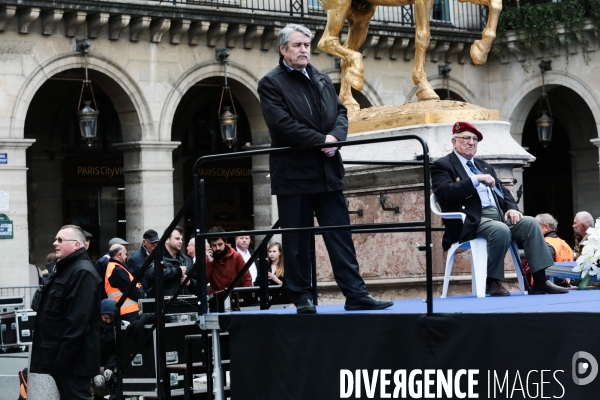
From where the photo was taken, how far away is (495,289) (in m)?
8.55

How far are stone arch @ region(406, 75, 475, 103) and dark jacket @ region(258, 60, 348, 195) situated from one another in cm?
1959

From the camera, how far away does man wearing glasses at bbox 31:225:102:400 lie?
843 cm

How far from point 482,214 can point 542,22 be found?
18552 mm

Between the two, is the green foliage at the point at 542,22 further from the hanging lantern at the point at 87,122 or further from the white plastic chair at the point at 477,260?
the white plastic chair at the point at 477,260

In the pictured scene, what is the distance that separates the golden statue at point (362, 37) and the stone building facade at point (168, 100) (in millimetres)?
10900

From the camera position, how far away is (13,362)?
57.2ft

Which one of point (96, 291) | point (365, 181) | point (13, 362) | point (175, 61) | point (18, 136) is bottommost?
point (13, 362)

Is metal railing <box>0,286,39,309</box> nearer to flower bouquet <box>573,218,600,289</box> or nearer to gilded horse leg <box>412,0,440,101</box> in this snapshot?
gilded horse leg <box>412,0,440,101</box>

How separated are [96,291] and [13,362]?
367 inches

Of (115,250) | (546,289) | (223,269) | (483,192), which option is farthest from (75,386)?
(223,269)

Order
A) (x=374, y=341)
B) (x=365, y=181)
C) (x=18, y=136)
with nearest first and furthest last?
(x=374, y=341), (x=365, y=181), (x=18, y=136)

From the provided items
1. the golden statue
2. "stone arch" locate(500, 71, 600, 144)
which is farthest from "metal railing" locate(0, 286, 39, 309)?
"stone arch" locate(500, 71, 600, 144)

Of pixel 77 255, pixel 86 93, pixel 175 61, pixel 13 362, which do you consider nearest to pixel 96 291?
pixel 77 255

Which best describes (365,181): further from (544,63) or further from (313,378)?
(544,63)
